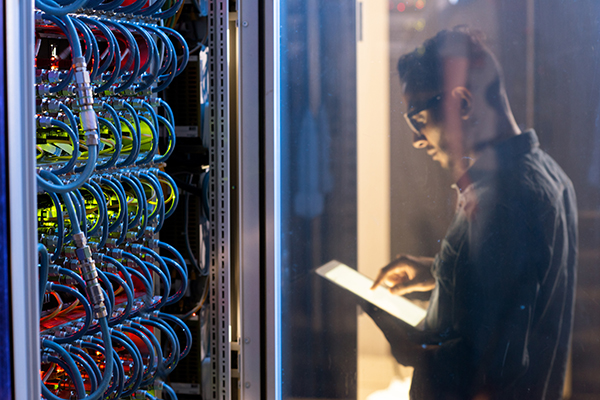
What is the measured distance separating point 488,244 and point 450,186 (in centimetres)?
22

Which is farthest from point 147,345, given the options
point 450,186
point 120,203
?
point 450,186

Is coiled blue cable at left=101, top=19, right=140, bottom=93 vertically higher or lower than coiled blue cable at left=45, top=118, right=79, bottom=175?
higher

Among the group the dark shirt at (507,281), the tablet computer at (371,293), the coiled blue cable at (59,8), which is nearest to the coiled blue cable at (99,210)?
the coiled blue cable at (59,8)

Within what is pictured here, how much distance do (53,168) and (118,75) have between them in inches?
11.8

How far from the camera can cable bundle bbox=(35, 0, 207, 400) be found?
1062 millimetres

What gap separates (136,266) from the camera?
1434 mm

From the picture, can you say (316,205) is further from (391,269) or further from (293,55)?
(293,55)

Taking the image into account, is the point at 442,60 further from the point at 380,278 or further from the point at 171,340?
the point at 171,340

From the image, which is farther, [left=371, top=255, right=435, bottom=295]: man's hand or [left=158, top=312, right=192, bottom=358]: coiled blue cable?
[left=371, top=255, right=435, bottom=295]: man's hand

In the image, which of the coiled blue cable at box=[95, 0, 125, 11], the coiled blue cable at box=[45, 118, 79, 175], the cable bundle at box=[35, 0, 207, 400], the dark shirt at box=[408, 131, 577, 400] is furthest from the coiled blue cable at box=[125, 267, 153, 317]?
the dark shirt at box=[408, 131, 577, 400]

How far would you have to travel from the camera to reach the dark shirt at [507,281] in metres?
1.59

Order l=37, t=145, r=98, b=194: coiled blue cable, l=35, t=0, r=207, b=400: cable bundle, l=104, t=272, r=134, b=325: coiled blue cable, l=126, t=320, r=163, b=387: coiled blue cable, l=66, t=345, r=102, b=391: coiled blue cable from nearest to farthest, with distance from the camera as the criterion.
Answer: l=37, t=145, r=98, b=194: coiled blue cable
l=35, t=0, r=207, b=400: cable bundle
l=66, t=345, r=102, b=391: coiled blue cable
l=104, t=272, r=134, b=325: coiled blue cable
l=126, t=320, r=163, b=387: coiled blue cable

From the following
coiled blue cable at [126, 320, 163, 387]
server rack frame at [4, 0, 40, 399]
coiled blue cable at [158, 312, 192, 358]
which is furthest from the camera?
coiled blue cable at [158, 312, 192, 358]

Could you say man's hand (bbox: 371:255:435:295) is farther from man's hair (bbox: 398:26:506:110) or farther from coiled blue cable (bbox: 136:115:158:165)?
coiled blue cable (bbox: 136:115:158:165)
